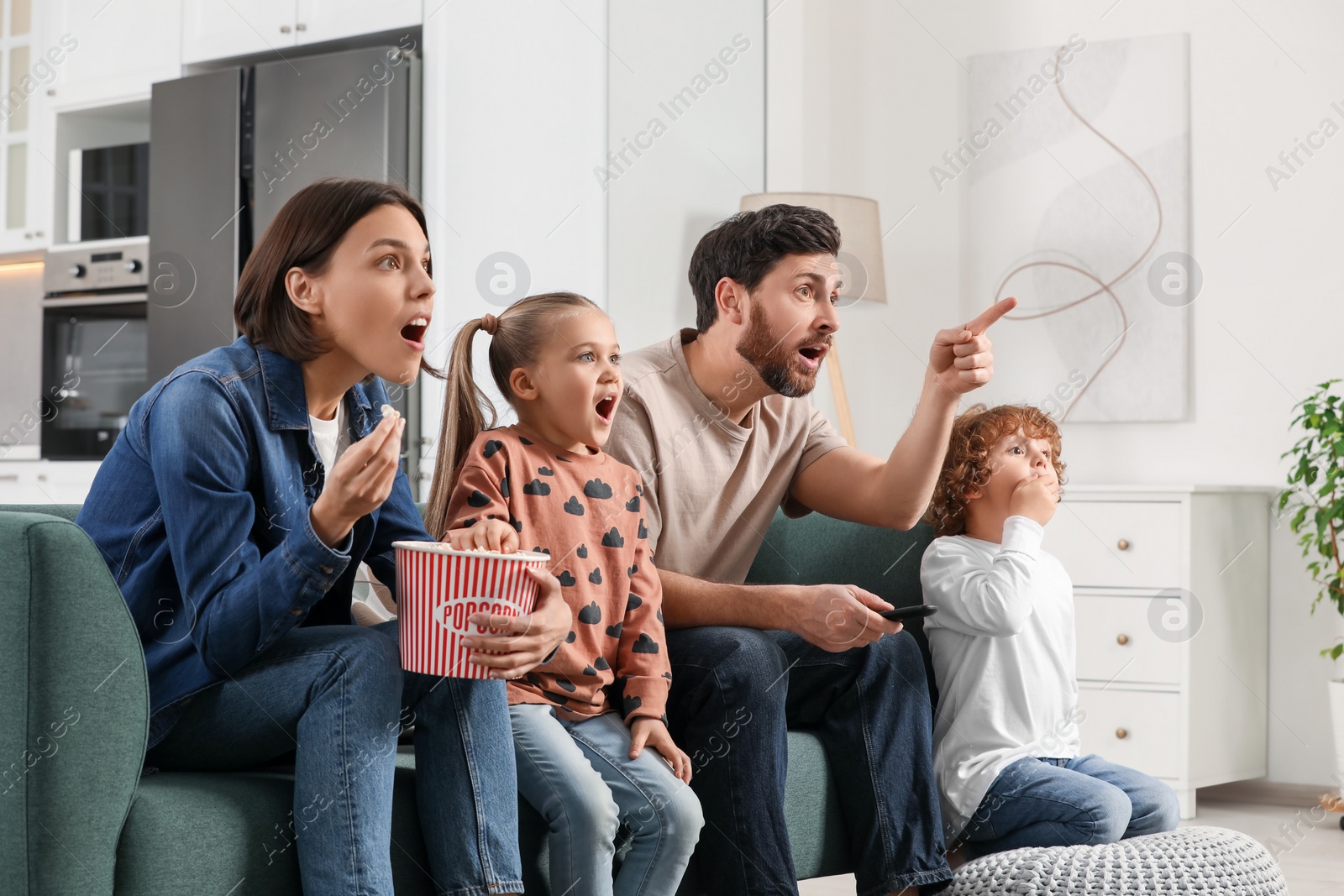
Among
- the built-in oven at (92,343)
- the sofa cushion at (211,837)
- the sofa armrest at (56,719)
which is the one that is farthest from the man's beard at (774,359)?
the built-in oven at (92,343)

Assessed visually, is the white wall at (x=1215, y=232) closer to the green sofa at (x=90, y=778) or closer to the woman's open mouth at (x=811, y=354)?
the woman's open mouth at (x=811, y=354)

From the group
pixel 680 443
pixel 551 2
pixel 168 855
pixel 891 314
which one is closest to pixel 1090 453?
pixel 891 314

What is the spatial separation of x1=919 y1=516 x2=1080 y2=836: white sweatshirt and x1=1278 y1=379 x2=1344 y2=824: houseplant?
Answer: 1593mm

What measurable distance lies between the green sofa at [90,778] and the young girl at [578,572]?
0.93 feet

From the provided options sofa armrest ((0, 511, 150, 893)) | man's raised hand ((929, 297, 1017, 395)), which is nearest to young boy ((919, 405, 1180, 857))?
man's raised hand ((929, 297, 1017, 395))

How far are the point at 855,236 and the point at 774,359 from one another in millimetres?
1742

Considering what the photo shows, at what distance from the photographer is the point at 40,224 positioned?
430 centimetres

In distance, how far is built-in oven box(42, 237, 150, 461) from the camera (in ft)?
13.4

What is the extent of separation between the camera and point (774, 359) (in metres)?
1.90

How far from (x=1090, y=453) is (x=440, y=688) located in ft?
9.35

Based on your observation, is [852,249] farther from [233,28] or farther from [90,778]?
[90,778]

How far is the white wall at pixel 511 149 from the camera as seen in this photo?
3451mm

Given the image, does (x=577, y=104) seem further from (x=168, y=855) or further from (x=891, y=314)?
(x=168, y=855)

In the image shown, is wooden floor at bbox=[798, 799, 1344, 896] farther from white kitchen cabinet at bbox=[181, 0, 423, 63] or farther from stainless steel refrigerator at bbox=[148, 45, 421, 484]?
white kitchen cabinet at bbox=[181, 0, 423, 63]
